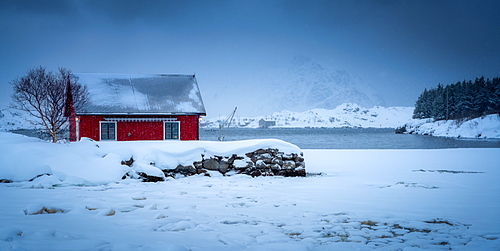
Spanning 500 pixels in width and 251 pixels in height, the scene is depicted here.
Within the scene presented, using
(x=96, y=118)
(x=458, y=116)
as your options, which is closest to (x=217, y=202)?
(x=96, y=118)

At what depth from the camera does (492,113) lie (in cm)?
6456

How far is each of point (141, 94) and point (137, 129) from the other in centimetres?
278

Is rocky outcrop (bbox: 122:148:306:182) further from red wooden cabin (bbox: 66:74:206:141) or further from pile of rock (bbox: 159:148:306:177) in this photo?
red wooden cabin (bbox: 66:74:206:141)

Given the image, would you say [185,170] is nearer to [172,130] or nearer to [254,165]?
[254,165]

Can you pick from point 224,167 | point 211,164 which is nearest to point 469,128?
point 224,167

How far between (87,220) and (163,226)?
117cm

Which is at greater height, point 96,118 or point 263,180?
point 96,118

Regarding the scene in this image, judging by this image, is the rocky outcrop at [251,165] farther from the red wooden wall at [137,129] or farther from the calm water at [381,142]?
the calm water at [381,142]

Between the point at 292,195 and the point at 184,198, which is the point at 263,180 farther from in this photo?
the point at 184,198

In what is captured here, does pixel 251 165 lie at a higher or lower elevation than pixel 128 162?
lower

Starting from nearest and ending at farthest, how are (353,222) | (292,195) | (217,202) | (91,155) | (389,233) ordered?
(389,233), (353,222), (217,202), (292,195), (91,155)

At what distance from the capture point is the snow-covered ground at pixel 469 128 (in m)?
58.9

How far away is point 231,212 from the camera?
5.48m

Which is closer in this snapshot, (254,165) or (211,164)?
(211,164)
